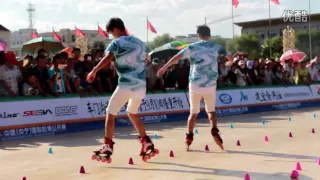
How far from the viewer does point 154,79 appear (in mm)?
14930

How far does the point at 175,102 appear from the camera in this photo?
15.2m

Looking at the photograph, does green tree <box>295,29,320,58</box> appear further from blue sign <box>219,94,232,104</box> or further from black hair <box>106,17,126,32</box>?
black hair <box>106,17,126,32</box>

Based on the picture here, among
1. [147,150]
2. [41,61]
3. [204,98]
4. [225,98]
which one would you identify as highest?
[41,61]

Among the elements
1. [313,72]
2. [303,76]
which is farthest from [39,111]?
[313,72]

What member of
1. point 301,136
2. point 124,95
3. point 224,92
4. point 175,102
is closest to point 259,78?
point 224,92

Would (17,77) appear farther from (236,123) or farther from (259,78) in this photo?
(259,78)

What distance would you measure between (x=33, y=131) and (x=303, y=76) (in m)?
12.9

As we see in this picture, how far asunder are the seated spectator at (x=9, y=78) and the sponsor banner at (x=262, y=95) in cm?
633

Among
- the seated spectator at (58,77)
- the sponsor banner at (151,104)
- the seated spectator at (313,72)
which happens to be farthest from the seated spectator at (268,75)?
the seated spectator at (58,77)

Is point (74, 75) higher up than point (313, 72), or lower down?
lower down

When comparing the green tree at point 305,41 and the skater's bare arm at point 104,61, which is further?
the green tree at point 305,41

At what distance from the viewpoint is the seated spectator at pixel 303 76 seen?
20.3m

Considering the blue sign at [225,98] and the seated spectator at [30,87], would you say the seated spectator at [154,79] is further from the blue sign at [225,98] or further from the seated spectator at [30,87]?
the seated spectator at [30,87]

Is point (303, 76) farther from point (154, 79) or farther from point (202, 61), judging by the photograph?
point (202, 61)
